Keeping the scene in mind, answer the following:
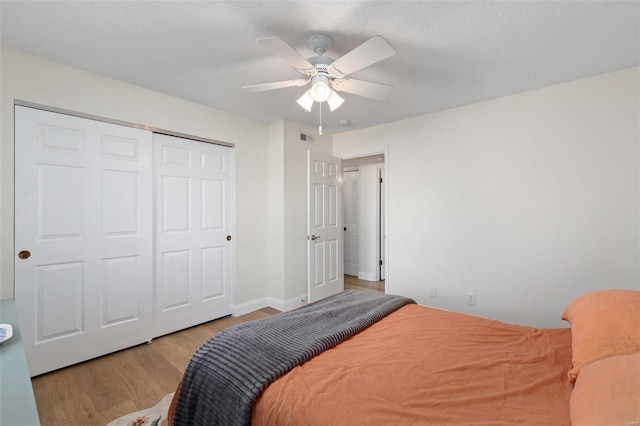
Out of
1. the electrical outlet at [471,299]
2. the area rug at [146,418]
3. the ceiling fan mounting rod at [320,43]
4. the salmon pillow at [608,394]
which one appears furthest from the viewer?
the electrical outlet at [471,299]

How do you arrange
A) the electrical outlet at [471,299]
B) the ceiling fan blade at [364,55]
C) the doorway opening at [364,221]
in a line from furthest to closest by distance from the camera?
the doorway opening at [364,221] → the electrical outlet at [471,299] → the ceiling fan blade at [364,55]

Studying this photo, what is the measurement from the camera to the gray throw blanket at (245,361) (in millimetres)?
1146

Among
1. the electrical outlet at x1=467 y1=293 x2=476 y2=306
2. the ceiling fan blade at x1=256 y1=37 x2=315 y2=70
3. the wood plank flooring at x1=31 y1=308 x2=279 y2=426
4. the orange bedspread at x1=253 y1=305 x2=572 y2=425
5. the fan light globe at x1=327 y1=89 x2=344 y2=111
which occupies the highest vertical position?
the ceiling fan blade at x1=256 y1=37 x2=315 y2=70

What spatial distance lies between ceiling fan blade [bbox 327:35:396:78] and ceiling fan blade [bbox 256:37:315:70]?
180mm

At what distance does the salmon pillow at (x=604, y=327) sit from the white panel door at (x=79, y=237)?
3118 millimetres

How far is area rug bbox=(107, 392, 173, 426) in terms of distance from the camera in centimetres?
172

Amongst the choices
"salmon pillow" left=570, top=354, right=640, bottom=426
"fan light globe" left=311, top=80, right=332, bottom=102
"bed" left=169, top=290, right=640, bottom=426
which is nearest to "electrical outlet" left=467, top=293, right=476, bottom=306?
"bed" left=169, top=290, right=640, bottom=426

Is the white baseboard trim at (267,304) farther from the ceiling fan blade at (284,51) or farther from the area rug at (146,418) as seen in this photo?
the ceiling fan blade at (284,51)

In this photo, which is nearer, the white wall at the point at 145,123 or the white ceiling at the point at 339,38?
the white ceiling at the point at 339,38

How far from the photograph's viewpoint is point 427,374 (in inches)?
47.2

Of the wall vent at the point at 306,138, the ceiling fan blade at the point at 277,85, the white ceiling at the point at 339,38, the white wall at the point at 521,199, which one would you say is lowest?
the white wall at the point at 521,199

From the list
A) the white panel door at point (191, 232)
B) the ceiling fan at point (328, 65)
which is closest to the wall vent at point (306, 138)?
the white panel door at point (191, 232)

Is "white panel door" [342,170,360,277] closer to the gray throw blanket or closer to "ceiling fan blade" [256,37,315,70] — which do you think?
"ceiling fan blade" [256,37,315,70]

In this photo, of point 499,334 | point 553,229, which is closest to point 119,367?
point 499,334
